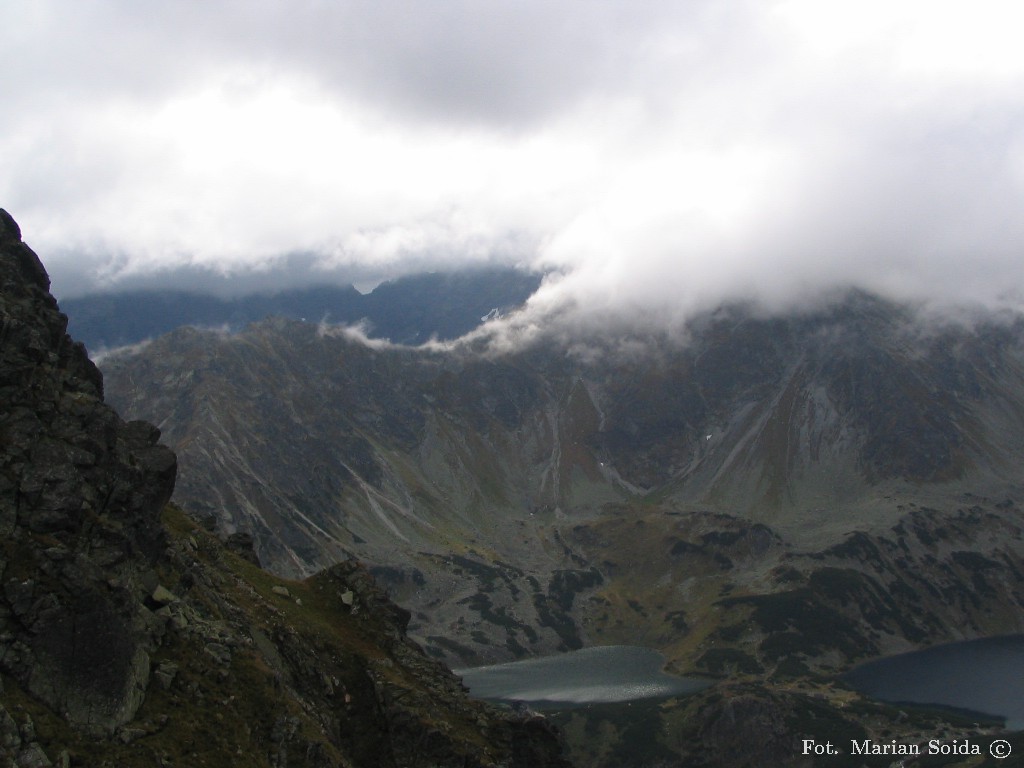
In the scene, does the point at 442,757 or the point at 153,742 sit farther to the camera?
the point at 442,757

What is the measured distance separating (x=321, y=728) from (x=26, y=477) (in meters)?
34.5

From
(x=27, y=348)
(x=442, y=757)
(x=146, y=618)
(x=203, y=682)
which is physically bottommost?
(x=442, y=757)

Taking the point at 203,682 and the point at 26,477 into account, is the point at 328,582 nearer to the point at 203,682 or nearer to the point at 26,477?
the point at 203,682

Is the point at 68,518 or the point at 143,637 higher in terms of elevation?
the point at 68,518

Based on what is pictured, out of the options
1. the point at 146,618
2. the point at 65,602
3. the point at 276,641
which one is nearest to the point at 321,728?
the point at 276,641

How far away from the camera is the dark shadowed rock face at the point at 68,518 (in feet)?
187

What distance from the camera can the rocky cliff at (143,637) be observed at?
5669cm

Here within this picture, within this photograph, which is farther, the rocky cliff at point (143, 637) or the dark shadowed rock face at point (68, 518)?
the dark shadowed rock face at point (68, 518)

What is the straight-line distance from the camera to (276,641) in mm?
84562

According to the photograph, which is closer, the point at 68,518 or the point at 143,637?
the point at 143,637

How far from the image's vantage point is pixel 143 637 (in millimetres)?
64250

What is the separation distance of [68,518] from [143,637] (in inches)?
433

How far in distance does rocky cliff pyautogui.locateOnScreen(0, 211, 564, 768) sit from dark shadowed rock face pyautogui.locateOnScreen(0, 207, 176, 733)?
5.1 inches

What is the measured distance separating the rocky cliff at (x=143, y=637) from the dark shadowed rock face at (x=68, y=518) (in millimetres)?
129
